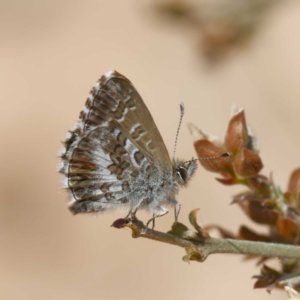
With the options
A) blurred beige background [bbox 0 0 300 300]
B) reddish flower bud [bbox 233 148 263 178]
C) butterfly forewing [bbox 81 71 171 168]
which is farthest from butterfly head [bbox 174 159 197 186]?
blurred beige background [bbox 0 0 300 300]

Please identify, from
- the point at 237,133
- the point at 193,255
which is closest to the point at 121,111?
the point at 237,133

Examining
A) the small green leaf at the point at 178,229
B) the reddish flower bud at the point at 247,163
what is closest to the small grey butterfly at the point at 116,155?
the reddish flower bud at the point at 247,163

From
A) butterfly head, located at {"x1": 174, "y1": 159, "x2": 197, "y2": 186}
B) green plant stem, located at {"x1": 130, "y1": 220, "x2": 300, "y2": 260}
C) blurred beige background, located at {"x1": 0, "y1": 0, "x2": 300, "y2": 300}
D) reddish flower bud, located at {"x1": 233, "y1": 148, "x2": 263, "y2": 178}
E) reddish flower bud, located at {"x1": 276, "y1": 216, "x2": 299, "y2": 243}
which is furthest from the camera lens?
blurred beige background, located at {"x1": 0, "y1": 0, "x2": 300, "y2": 300}

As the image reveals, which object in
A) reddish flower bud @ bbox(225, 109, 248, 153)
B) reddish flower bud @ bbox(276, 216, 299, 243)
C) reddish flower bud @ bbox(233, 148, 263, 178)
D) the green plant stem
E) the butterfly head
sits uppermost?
reddish flower bud @ bbox(225, 109, 248, 153)

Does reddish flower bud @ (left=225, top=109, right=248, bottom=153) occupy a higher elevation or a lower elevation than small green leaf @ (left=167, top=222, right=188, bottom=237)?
higher

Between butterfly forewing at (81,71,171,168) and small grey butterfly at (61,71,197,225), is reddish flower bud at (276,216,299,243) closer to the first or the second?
small grey butterfly at (61,71,197,225)

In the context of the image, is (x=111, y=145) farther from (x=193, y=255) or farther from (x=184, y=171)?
(x=193, y=255)
